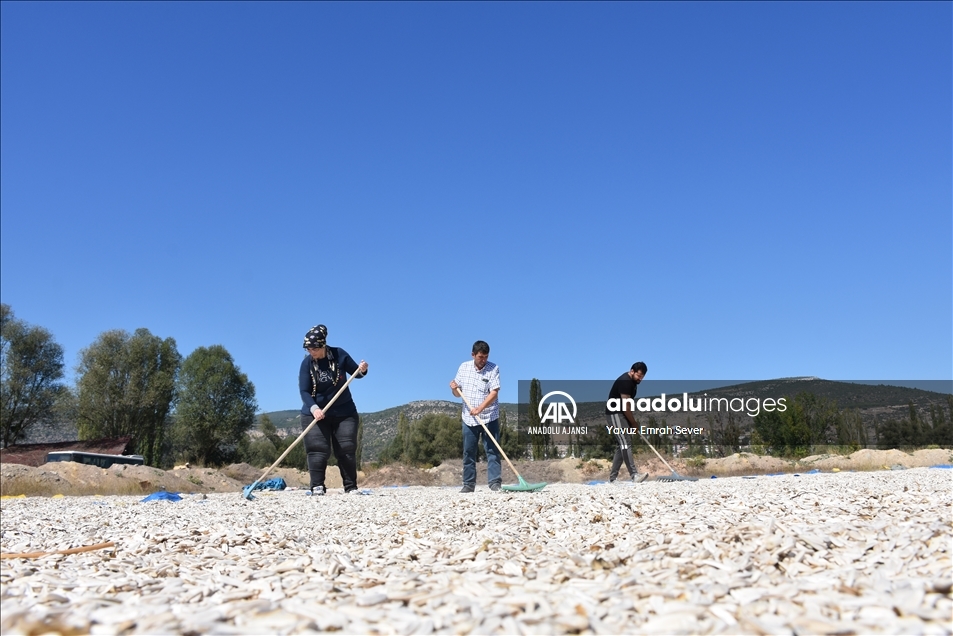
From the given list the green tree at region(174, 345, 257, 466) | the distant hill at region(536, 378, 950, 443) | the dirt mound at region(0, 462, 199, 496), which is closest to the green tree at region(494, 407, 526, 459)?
the distant hill at region(536, 378, 950, 443)

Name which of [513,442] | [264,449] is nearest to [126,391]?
[264,449]

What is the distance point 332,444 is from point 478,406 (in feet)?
5.95

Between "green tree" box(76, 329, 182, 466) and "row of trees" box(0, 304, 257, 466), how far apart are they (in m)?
0.05

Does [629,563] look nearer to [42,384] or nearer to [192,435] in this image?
[192,435]

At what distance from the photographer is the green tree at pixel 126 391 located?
4019 cm

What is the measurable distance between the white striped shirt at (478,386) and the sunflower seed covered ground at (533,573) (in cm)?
387

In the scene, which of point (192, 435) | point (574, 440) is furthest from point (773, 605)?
point (192, 435)

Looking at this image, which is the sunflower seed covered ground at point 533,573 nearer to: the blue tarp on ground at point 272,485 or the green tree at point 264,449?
the blue tarp on ground at point 272,485

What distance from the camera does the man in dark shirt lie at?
9.67 m

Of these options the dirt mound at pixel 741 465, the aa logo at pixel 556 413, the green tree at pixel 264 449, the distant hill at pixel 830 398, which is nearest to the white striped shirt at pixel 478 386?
the dirt mound at pixel 741 465

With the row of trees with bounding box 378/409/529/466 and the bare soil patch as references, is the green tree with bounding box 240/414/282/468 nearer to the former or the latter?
the row of trees with bounding box 378/409/529/466

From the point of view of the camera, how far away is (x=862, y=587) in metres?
2.21

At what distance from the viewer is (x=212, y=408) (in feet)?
137

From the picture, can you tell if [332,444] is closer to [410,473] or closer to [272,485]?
[272,485]
